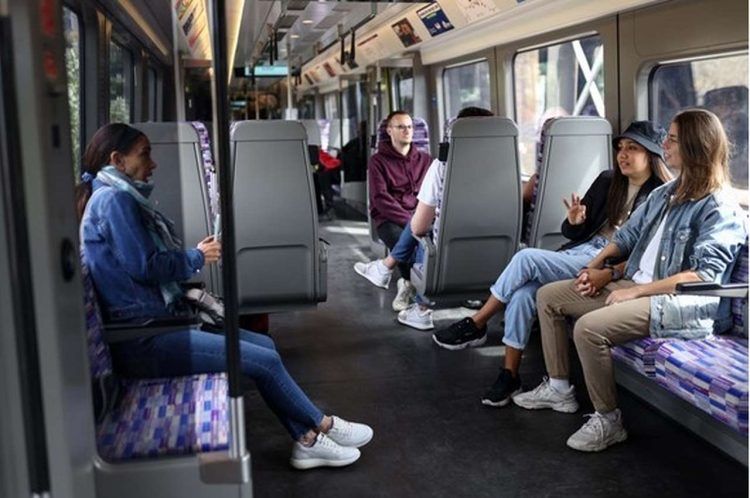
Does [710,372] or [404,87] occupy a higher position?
[404,87]

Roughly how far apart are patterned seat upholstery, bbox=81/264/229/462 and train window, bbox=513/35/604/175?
3.36 metres

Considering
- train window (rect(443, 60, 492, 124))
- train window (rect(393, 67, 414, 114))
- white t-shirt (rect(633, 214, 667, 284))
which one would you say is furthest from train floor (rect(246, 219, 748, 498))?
train window (rect(393, 67, 414, 114))

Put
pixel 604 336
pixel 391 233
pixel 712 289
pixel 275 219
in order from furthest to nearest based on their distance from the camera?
pixel 391 233 < pixel 275 219 < pixel 604 336 < pixel 712 289

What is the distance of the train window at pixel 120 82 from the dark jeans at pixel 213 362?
69 cm

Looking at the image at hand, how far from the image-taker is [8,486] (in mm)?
1711

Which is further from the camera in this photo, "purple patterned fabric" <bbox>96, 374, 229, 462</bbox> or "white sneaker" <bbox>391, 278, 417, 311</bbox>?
"white sneaker" <bbox>391, 278, 417, 311</bbox>

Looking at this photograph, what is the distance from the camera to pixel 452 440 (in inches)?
Answer: 141

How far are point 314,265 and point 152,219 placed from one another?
2458mm

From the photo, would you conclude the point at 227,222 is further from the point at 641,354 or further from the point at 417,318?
the point at 417,318

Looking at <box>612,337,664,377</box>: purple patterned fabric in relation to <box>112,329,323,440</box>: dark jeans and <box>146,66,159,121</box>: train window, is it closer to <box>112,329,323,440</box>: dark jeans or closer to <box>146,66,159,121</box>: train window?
<box>112,329,323,440</box>: dark jeans

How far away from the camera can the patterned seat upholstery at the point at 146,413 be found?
2057 mm

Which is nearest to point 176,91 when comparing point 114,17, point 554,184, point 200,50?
point 200,50

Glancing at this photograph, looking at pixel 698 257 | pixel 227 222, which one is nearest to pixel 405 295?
pixel 698 257

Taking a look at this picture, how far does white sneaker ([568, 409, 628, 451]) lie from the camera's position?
3422 mm
